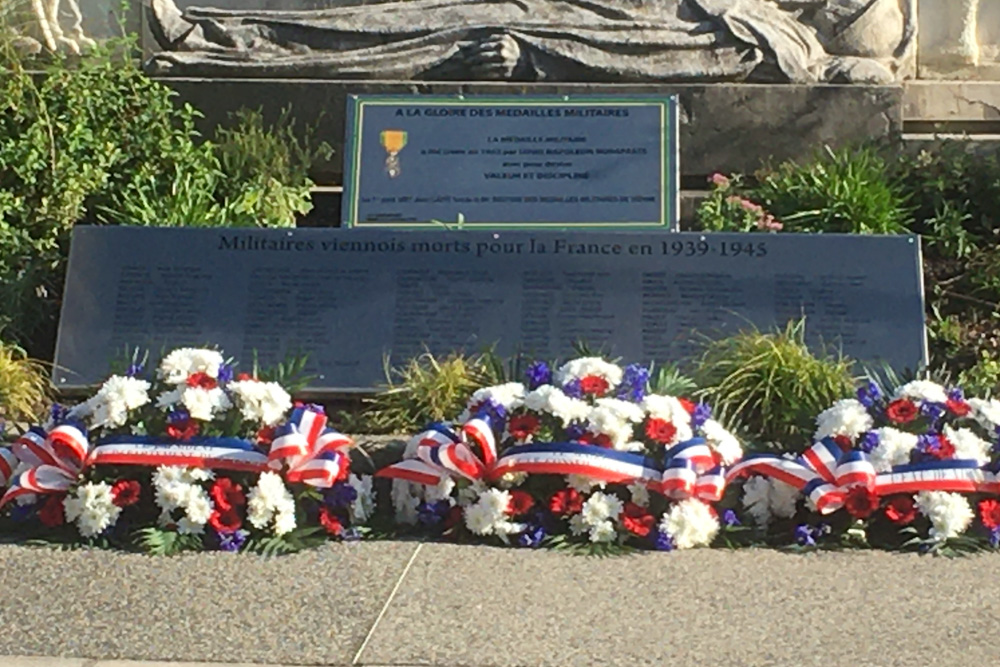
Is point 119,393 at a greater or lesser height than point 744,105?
lesser

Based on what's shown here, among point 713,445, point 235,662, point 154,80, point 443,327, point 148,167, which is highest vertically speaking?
A: point 154,80

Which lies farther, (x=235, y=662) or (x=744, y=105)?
(x=744, y=105)

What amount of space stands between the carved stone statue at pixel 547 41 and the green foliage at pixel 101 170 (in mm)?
742

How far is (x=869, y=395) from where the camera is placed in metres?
5.85

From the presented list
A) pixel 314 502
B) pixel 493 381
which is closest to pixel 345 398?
pixel 493 381

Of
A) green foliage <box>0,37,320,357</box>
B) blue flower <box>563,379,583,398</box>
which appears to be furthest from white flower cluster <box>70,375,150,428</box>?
green foliage <box>0,37,320,357</box>

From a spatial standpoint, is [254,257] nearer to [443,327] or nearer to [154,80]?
[443,327]

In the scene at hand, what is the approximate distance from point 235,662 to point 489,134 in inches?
197

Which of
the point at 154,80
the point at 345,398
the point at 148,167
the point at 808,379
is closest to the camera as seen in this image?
the point at 808,379

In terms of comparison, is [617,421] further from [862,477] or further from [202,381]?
[202,381]

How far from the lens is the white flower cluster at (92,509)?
A: 5371 millimetres

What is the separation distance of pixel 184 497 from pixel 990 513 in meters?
2.76

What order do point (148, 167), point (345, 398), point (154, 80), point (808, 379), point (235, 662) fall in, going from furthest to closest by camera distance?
point (154, 80) → point (148, 167) → point (345, 398) → point (808, 379) → point (235, 662)

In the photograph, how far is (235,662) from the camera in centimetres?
420
